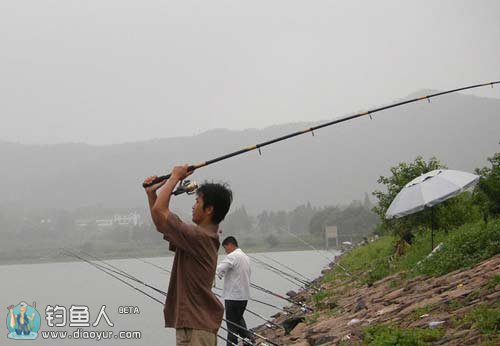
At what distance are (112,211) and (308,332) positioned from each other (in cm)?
14881

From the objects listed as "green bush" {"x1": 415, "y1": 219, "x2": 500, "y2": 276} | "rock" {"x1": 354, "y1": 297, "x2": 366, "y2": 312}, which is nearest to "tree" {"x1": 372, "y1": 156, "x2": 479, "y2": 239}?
"green bush" {"x1": 415, "y1": 219, "x2": 500, "y2": 276}

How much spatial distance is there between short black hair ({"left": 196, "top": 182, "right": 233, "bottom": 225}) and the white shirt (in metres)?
4.27

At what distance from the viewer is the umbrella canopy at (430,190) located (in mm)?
10836

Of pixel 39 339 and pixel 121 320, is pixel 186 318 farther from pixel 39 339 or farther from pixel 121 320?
pixel 121 320

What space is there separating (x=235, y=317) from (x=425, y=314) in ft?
8.31

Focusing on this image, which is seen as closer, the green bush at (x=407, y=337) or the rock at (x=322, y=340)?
the green bush at (x=407, y=337)

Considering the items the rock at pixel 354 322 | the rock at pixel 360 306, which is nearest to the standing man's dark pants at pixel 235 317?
the rock at pixel 354 322

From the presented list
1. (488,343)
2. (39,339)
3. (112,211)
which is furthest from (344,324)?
(112,211)

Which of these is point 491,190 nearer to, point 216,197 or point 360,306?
point 360,306

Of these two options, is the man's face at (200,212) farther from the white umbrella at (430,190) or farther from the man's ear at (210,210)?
the white umbrella at (430,190)

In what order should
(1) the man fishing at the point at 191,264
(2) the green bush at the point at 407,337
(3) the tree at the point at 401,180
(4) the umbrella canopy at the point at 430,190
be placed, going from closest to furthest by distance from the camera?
1. (1) the man fishing at the point at 191,264
2. (2) the green bush at the point at 407,337
3. (4) the umbrella canopy at the point at 430,190
4. (3) the tree at the point at 401,180

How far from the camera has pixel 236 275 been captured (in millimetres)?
8102

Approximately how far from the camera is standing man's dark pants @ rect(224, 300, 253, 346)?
807 centimetres

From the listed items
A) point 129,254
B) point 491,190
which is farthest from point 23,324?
point 129,254
